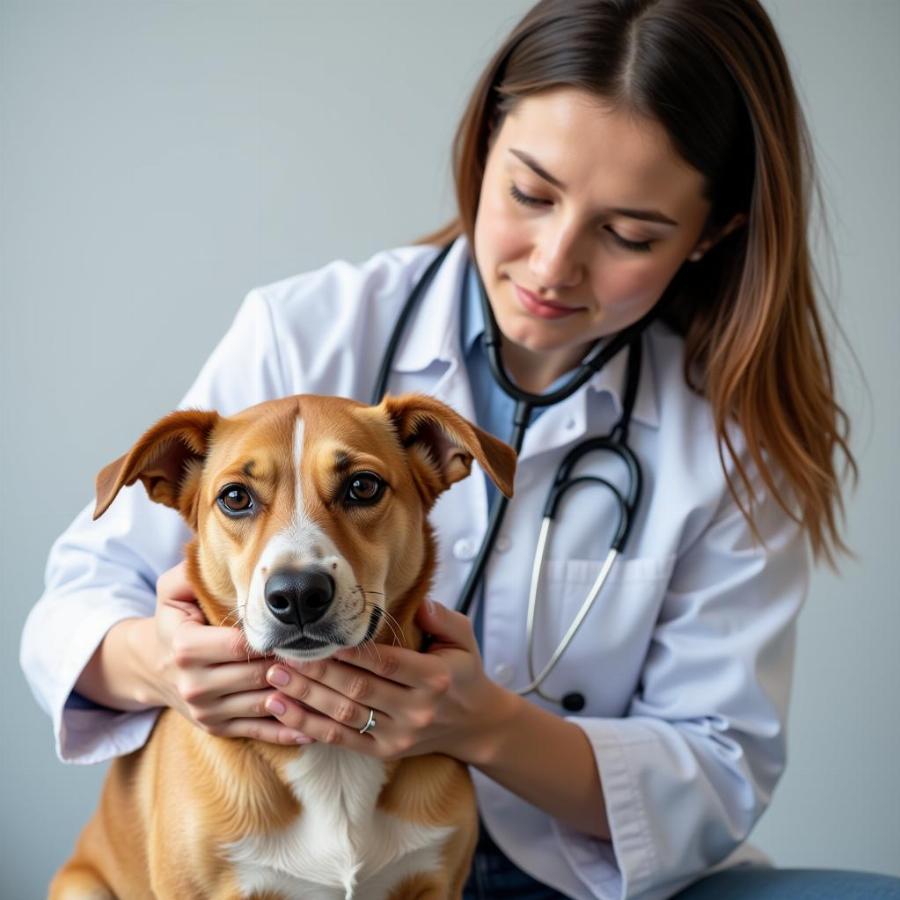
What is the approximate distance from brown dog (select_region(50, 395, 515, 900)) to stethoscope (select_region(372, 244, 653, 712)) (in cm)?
27

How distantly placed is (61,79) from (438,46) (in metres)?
0.89

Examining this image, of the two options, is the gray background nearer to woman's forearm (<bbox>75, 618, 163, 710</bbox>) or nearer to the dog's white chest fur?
woman's forearm (<bbox>75, 618, 163, 710</bbox>)

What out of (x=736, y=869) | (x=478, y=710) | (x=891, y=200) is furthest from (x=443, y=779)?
(x=891, y=200)

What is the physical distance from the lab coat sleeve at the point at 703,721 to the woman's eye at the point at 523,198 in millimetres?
686

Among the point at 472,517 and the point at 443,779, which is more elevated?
the point at 472,517

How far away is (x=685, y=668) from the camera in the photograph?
82.1 inches

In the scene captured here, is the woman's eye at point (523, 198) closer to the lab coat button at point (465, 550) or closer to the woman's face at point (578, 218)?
the woman's face at point (578, 218)

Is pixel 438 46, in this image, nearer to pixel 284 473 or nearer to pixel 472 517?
pixel 472 517

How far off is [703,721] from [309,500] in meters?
0.97

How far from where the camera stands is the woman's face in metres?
1.80

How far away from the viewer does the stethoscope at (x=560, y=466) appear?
198cm

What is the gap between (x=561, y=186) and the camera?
5.97 ft

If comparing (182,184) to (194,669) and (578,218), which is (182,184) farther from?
(194,669)

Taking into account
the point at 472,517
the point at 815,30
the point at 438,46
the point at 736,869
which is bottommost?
the point at 736,869
